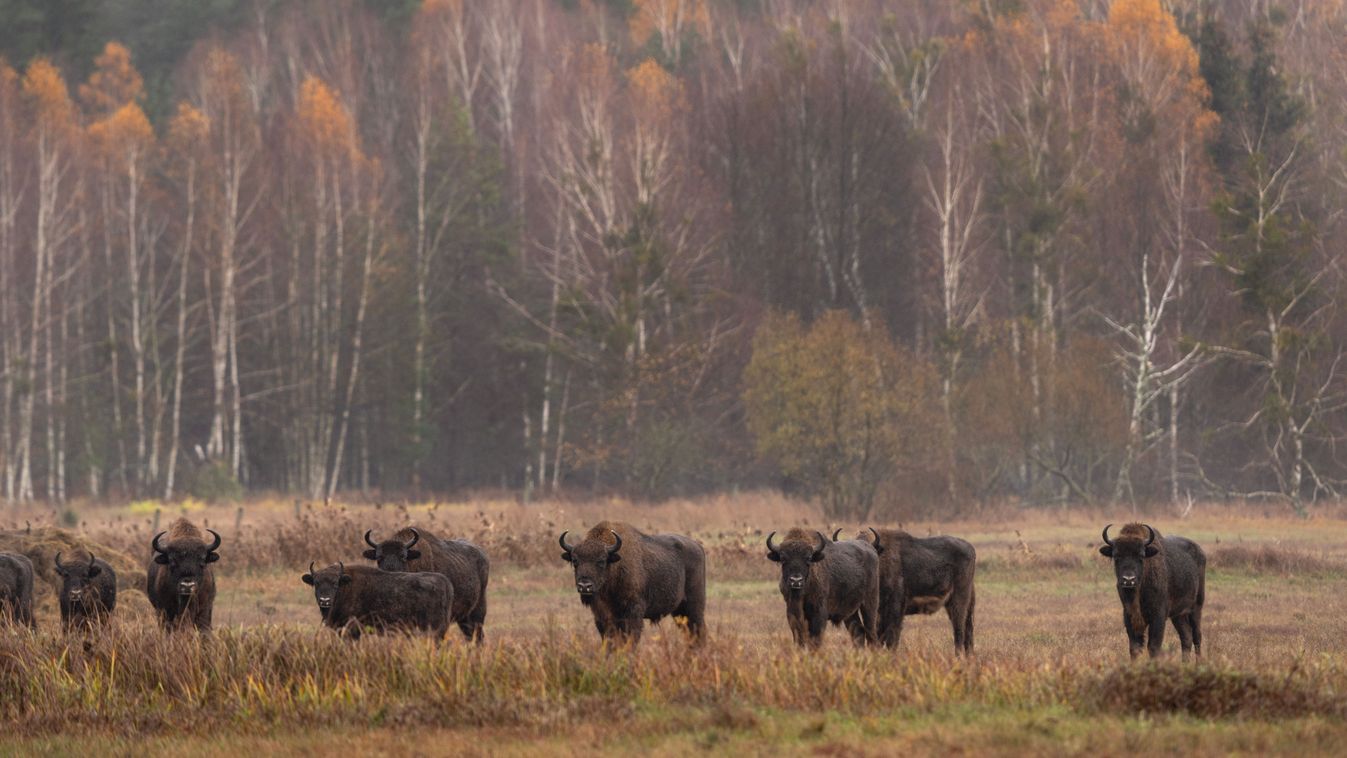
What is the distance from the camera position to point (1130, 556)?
1938 cm

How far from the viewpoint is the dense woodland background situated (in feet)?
169

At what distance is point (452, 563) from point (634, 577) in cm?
279

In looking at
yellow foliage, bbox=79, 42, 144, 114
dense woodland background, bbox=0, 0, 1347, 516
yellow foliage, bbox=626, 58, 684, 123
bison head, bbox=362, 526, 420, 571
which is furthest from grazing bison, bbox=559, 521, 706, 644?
yellow foliage, bbox=79, 42, 144, 114

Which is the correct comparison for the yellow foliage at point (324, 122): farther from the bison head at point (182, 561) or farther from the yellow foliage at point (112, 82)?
the bison head at point (182, 561)

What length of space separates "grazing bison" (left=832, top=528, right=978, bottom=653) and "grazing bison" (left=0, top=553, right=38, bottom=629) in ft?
31.5

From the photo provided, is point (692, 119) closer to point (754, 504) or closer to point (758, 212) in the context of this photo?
point (758, 212)

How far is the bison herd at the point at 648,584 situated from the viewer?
61.2 ft

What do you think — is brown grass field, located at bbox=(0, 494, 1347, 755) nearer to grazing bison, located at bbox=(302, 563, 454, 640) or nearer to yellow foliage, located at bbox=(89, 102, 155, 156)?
grazing bison, located at bbox=(302, 563, 454, 640)

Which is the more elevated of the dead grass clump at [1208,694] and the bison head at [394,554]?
the bison head at [394,554]

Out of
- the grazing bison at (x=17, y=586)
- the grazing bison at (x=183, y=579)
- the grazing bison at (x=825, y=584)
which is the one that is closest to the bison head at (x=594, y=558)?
the grazing bison at (x=825, y=584)

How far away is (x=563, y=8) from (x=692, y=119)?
24.8 m

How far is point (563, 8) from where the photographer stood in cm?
9044

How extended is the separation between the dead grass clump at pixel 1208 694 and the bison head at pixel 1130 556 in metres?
4.94

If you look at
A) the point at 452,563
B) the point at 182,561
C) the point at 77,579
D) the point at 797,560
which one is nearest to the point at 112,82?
the point at 77,579
